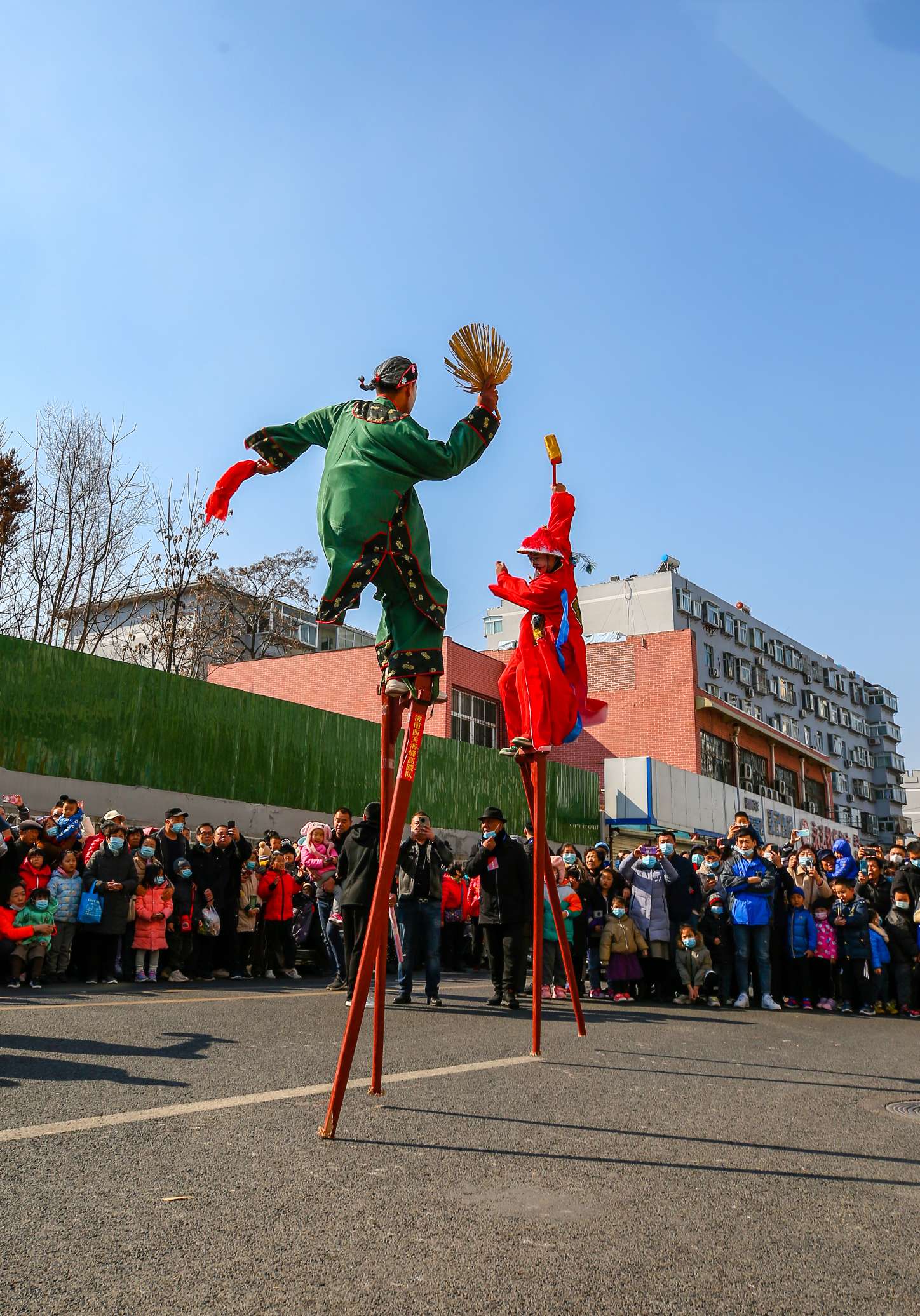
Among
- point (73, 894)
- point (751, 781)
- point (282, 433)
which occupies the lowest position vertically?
point (73, 894)

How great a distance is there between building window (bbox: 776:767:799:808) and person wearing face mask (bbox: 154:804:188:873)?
141 ft

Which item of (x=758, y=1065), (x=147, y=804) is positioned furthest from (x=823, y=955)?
(x=147, y=804)

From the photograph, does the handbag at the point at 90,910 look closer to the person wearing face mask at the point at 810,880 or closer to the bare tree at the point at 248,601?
the person wearing face mask at the point at 810,880

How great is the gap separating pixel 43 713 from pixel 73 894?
5026 millimetres

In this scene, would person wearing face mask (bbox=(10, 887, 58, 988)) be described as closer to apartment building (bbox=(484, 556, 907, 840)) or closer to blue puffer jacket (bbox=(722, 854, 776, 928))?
blue puffer jacket (bbox=(722, 854, 776, 928))

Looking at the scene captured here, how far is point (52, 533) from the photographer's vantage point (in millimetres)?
27953

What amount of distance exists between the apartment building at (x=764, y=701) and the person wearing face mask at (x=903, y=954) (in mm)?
29484

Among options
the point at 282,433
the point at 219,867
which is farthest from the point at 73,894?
the point at 282,433

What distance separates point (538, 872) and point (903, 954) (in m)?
7.80

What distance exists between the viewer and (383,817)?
504 cm

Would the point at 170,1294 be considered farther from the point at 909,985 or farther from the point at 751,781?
the point at 751,781

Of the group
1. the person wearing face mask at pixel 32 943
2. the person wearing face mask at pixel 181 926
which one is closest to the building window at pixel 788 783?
the person wearing face mask at pixel 181 926

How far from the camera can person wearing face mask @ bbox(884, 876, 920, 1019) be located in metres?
12.2

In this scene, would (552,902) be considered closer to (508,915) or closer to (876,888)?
(508,915)
